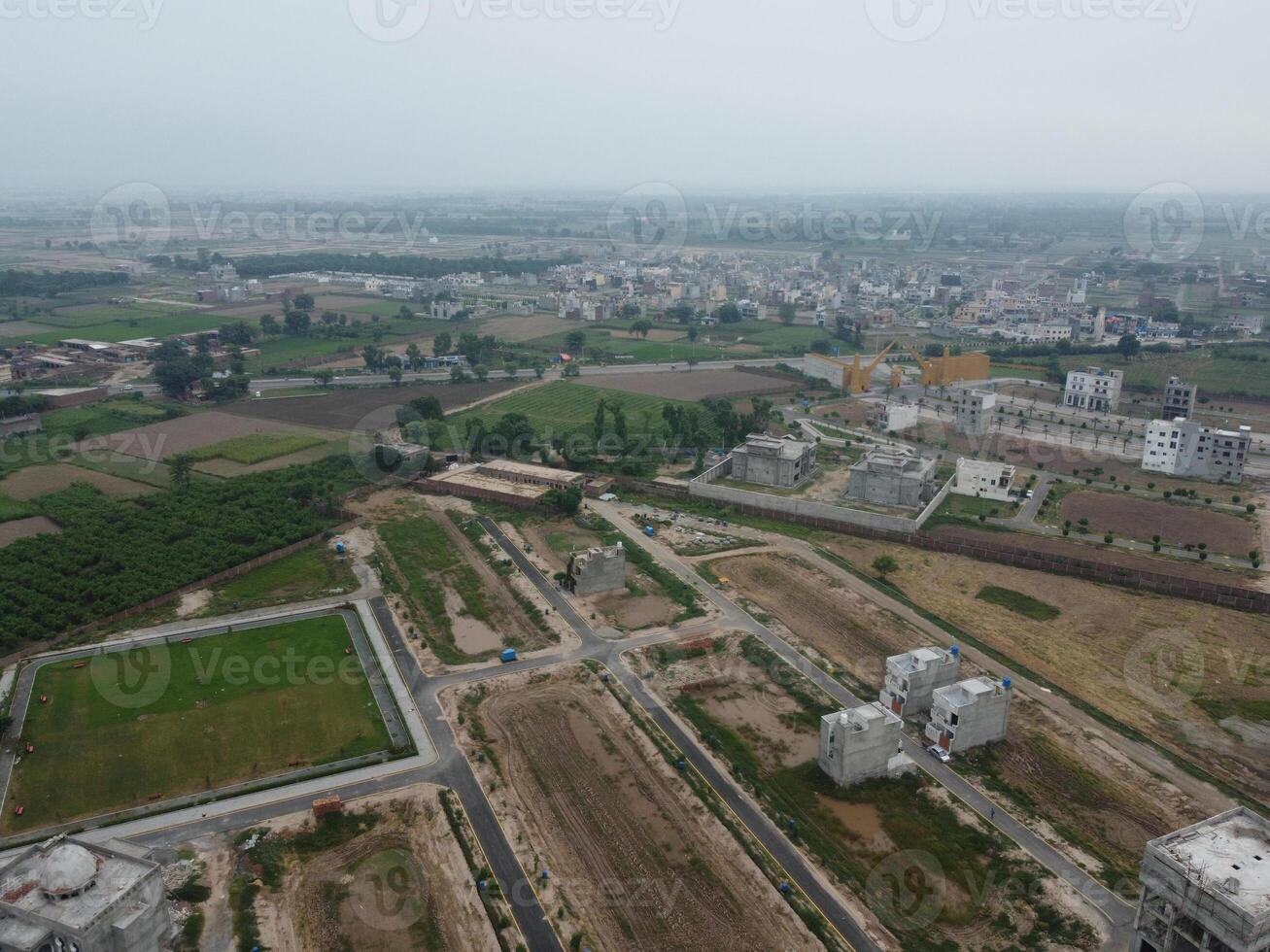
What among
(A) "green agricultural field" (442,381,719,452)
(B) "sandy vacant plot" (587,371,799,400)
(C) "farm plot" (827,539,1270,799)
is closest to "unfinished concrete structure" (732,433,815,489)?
(C) "farm plot" (827,539,1270,799)

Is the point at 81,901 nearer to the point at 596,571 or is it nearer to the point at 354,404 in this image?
the point at 596,571

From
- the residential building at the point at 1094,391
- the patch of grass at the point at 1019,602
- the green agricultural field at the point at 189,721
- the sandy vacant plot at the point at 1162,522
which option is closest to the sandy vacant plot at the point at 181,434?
the green agricultural field at the point at 189,721

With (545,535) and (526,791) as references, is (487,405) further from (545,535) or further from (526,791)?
(526,791)

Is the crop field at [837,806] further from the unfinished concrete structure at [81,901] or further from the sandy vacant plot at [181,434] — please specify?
the sandy vacant plot at [181,434]

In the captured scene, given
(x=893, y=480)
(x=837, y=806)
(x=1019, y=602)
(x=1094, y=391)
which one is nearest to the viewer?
(x=837, y=806)

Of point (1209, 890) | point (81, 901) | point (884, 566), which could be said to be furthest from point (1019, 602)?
point (81, 901)

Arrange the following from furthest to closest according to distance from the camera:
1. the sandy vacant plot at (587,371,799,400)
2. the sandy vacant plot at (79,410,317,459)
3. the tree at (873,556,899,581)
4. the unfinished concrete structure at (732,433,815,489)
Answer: the sandy vacant plot at (587,371,799,400) < the sandy vacant plot at (79,410,317,459) < the unfinished concrete structure at (732,433,815,489) < the tree at (873,556,899,581)

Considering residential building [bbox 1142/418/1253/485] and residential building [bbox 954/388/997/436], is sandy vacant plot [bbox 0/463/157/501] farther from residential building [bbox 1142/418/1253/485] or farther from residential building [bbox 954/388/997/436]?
residential building [bbox 1142/418/1253/485]
